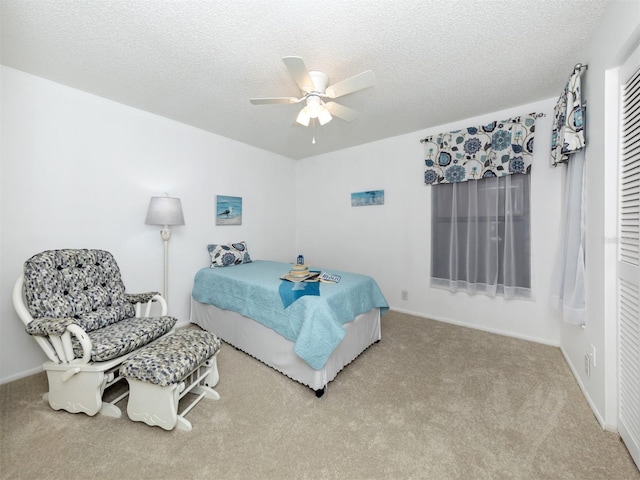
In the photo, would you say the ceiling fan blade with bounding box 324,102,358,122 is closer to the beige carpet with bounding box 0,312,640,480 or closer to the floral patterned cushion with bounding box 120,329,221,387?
the floral patterned cushion with bounding box 120,329,221,387

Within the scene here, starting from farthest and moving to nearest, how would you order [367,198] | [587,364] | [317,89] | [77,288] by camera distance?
[367,198], [317,89], [77,288], [587,364]

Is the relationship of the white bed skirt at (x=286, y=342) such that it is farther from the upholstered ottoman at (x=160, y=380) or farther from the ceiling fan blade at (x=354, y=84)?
the ceiling fan blade at (x=354, y=84)

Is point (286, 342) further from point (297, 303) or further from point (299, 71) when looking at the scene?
point (299, 71)

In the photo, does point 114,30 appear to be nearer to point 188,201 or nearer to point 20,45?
point 20,45

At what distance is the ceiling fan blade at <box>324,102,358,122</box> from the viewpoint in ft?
6.87

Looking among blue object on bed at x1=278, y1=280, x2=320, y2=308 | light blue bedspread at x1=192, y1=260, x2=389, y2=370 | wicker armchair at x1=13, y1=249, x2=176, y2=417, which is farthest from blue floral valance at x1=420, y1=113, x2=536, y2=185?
wicker armchair at x1=13, y1=249, x2=176, y2=417

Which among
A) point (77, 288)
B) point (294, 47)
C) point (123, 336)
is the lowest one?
point (123, 336)

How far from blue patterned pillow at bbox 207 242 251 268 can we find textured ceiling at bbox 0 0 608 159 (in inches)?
64.4

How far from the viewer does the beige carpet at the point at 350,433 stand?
4.14 feet

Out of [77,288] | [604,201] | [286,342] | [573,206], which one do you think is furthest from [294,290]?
[573,206]

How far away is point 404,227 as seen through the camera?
11.5ft

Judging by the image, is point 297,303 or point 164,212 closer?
point 297,303

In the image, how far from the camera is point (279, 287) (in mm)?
2225

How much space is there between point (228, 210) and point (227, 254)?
0.67 meters
